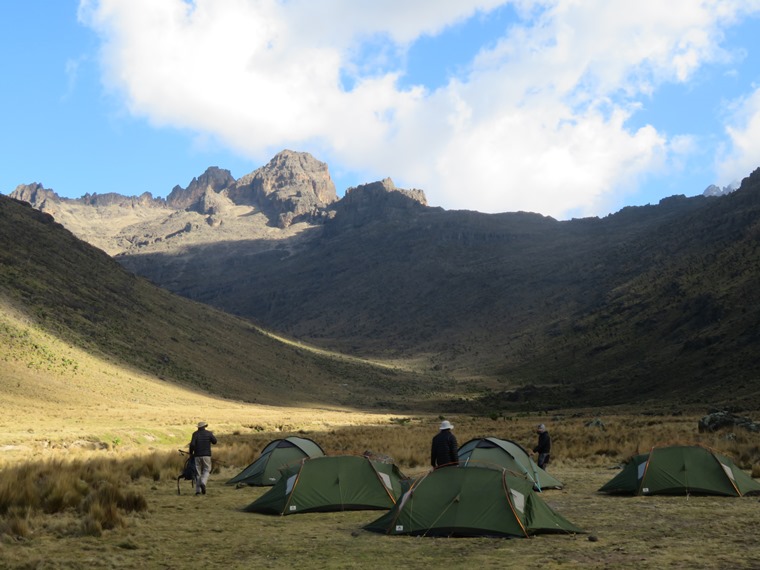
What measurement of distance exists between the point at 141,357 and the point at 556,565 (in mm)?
72228

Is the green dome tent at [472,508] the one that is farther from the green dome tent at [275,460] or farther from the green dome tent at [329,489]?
the green dome tent at [275,460]

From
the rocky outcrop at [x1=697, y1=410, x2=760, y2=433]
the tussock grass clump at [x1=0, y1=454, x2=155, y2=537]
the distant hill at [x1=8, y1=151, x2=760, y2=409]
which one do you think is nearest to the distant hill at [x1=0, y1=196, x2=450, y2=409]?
the distant hill at [x1=8, y1=151, x2=760, y2=409]

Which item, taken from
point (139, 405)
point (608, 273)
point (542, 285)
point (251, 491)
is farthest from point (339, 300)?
point (251, 491)

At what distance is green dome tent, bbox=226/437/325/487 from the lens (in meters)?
20.5

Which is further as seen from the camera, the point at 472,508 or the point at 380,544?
the point at 472,508

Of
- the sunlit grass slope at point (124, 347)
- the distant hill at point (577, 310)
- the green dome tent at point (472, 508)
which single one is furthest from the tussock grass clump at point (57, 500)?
the distant hill at point (577, 310)

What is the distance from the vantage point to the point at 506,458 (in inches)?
753

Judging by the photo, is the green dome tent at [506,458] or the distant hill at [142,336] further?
the distant hill at [142,336]

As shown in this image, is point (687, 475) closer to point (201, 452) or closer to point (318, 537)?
point (318, 537)

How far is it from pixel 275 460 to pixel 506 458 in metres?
7.01

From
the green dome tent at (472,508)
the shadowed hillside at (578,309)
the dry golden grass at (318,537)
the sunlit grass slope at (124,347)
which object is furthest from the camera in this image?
the shadowed hillside at (578,309)

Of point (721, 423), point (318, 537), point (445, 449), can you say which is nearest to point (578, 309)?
point (721, 423)

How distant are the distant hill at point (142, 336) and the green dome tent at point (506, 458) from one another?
150 ft

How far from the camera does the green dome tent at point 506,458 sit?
738 inches
